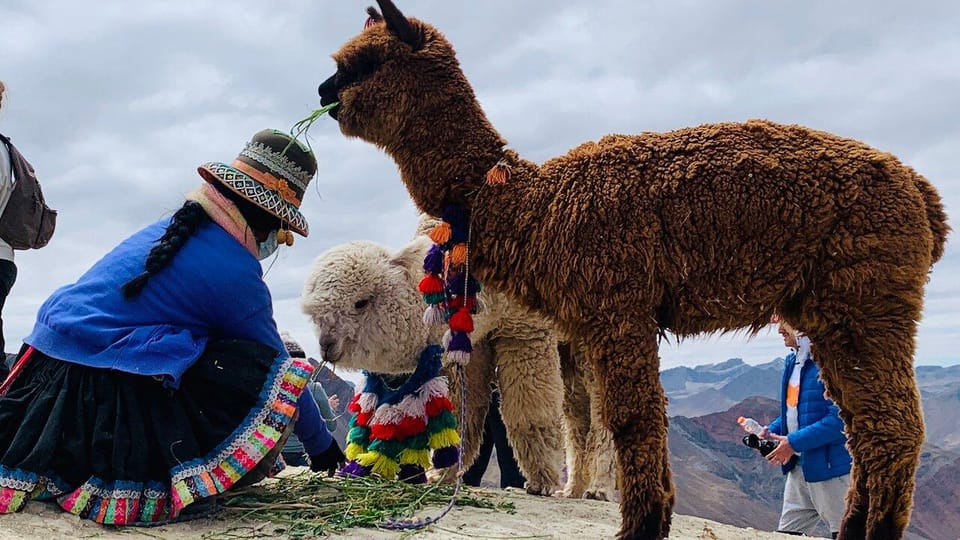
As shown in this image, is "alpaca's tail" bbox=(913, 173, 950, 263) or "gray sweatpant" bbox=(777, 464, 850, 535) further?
"gray sweatpant" bbox=(777, 464, 850, 535)

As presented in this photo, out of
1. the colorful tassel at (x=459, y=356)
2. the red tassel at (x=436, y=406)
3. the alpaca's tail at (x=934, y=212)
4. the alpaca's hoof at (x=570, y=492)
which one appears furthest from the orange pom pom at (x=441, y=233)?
the alpaca's hoof at (x=570, y=492)

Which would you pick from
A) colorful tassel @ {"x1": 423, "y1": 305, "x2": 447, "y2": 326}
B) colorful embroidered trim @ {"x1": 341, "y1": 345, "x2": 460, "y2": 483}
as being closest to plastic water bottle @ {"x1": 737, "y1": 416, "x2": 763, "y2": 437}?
colorful embroidered trim @ {"x1": 341, "y1": 345, "x2": 460, "y2": 483}

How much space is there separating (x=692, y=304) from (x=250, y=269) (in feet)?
6.47

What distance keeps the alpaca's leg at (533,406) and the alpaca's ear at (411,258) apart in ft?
3.03

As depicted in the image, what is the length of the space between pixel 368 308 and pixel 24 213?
85.5 inches

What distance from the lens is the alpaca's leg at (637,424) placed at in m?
3.01

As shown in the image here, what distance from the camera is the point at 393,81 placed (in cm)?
363

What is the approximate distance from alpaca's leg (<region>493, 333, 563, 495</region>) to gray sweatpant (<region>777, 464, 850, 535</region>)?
1.80 m

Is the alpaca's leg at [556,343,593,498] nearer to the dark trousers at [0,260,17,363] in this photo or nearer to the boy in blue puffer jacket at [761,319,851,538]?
the boy in blue puffer jacket at [761,319,851,538]

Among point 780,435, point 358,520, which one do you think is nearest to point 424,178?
point 358,520

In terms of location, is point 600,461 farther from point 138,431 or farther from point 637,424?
point 138,431

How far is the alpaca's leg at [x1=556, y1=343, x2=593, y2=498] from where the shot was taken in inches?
226

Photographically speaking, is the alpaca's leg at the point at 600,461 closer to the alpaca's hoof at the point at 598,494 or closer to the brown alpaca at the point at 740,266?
the alpaca's hoof at the point at 598,494

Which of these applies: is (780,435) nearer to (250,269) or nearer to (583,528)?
(583,528)
